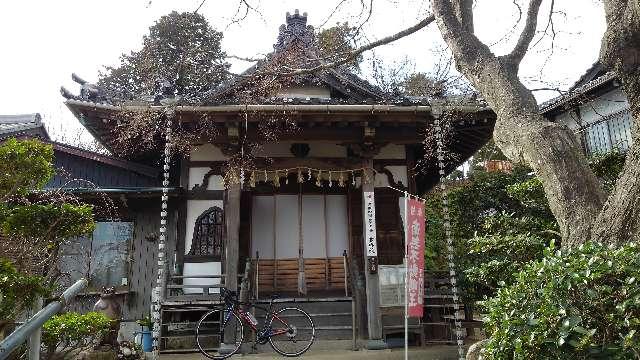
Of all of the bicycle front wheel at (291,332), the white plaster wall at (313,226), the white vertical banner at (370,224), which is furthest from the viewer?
the white plaster wall at (313,226)

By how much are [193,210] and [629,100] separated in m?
8.50

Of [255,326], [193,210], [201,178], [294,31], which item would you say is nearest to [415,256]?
[255,326]

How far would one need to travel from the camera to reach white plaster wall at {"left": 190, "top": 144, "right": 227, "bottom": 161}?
422 inches

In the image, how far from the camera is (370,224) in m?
9.40

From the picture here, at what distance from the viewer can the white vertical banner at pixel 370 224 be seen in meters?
9.18

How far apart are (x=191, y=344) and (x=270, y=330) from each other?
5.67 feet

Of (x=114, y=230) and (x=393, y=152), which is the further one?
(x=114, y=230)

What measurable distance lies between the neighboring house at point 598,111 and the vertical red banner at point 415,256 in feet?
15.4

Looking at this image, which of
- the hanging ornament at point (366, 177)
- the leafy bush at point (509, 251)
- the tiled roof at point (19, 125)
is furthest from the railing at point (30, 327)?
the tiled roof at point (19, 125)

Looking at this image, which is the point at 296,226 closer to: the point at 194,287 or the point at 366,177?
the point at 366,177

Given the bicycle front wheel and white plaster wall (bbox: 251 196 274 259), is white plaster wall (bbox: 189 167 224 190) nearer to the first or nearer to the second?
white plaster wall (bbox: 251 196 274 259)

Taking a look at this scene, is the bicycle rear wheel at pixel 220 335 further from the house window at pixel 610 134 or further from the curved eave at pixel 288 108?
the house window at pixel 610 134

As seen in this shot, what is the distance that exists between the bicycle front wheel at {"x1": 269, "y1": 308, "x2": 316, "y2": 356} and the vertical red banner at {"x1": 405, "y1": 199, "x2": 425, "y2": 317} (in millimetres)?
1998

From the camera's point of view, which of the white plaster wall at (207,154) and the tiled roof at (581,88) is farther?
the white plaster wall at (207,154)
